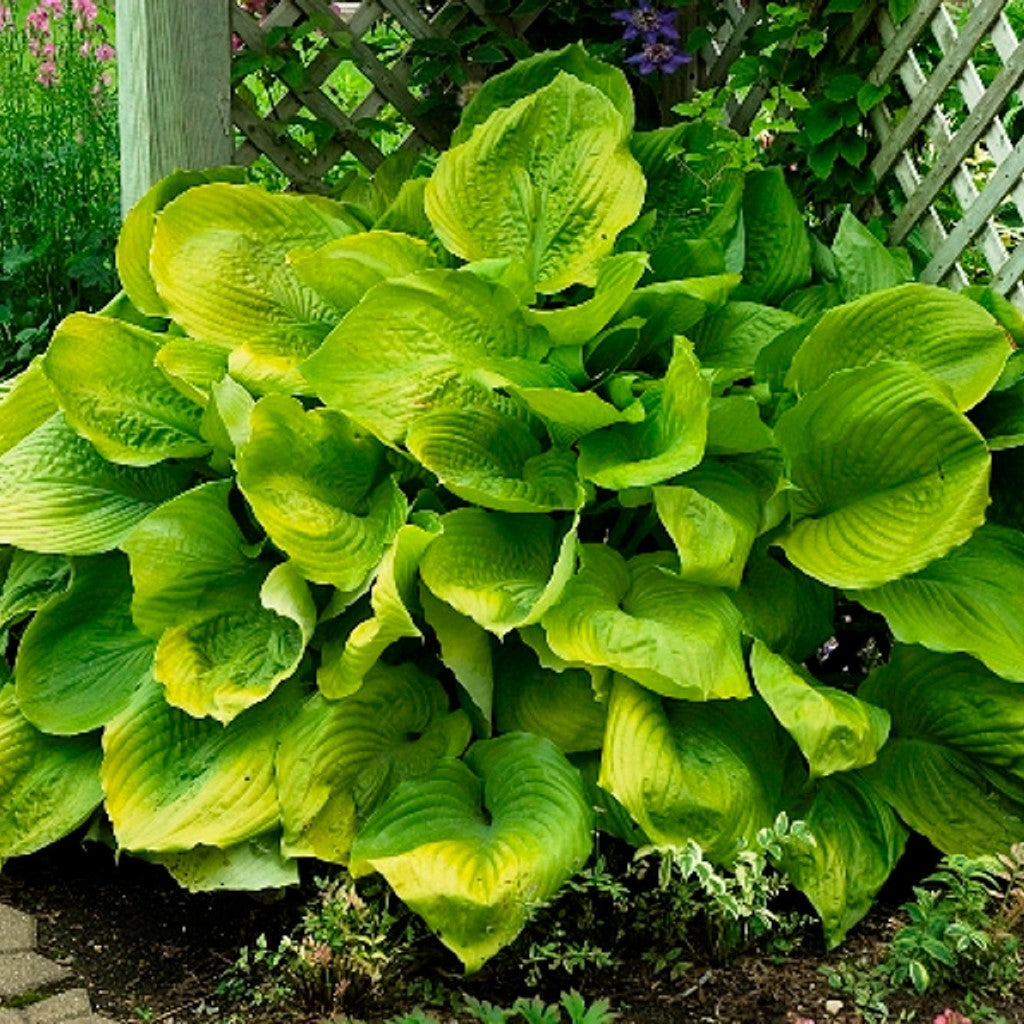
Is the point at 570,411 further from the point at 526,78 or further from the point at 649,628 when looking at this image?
the point at 526,78

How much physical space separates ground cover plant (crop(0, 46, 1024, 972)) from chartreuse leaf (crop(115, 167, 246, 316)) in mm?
163

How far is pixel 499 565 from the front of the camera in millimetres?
2537

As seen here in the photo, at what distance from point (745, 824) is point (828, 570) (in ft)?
1.31

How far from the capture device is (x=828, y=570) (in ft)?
8.11

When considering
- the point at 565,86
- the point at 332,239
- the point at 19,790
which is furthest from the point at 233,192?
the point at 19,790

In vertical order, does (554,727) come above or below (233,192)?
below

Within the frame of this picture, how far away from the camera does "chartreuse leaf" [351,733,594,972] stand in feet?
7.17

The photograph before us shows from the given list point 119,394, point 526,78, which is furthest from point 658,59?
point 119,394

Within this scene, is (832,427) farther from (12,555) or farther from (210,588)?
(12,555)

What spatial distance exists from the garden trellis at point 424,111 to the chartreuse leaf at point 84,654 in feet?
3.02

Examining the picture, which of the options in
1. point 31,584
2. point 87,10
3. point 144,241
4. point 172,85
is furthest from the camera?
point 87,10

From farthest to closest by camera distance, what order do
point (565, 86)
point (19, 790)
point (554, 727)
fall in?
point (565, 86) < point (19, 790) < point (554, 727)

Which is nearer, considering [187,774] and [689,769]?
[689,769]

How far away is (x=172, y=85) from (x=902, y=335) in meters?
1.51
